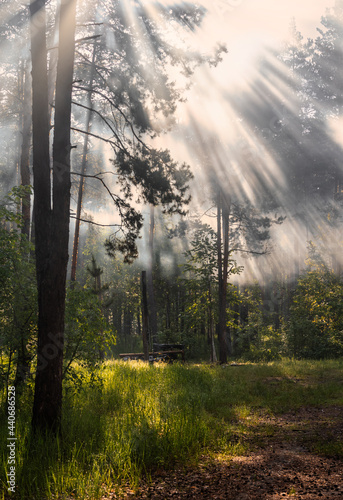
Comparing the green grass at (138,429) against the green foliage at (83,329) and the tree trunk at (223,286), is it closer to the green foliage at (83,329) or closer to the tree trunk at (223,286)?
the green foliage at (83,329)

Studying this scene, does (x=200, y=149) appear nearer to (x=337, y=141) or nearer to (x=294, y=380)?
(x=294, y=380)

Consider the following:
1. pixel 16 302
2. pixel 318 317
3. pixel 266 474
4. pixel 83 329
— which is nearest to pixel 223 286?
pixel 318 317

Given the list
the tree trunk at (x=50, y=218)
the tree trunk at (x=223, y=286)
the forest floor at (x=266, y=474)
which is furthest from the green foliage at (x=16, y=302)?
the tree trunk at (x=223, y=286)

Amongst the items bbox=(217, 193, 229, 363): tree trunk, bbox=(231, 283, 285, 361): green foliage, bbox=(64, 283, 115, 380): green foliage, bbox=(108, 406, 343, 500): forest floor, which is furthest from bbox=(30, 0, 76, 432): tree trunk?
bbox=(231, 283, 285, 361): green foliage

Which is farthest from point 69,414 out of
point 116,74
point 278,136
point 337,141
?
point 337,141

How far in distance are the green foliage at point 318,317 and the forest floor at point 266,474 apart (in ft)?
36.0

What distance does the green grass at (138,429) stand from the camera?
3721 millimetres

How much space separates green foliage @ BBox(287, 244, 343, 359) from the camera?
51.4 ft

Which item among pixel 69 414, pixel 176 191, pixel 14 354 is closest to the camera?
pixel 69 414

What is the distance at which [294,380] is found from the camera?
1052 cm

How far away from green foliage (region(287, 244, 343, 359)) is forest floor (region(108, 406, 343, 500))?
36.0ft

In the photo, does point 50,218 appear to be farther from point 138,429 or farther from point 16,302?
point 138,429

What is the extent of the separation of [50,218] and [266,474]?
4.17 m

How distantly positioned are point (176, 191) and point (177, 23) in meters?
3.50
